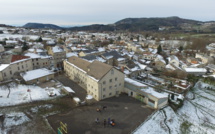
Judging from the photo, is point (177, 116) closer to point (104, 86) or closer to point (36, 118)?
point (104, 86)

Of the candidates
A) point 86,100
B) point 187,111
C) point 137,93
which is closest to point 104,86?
point 86,100

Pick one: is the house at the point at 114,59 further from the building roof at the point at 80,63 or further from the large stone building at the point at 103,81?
the large stone building at the point at 103,81

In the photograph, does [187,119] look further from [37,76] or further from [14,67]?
[14,67]

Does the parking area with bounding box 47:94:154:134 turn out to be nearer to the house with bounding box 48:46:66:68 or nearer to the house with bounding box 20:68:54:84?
the house with bounding box 20:68:54:84

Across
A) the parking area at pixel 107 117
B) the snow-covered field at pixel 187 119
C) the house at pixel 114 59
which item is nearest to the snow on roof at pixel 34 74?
the parking area at pixel 107 117

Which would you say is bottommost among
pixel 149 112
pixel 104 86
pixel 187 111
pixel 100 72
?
pixel 187 111

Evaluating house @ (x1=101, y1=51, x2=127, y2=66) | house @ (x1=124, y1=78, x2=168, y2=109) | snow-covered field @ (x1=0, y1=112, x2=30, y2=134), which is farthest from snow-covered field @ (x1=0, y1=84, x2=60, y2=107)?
house @ (x1=101, y1=51, x2=127, y2=66)
